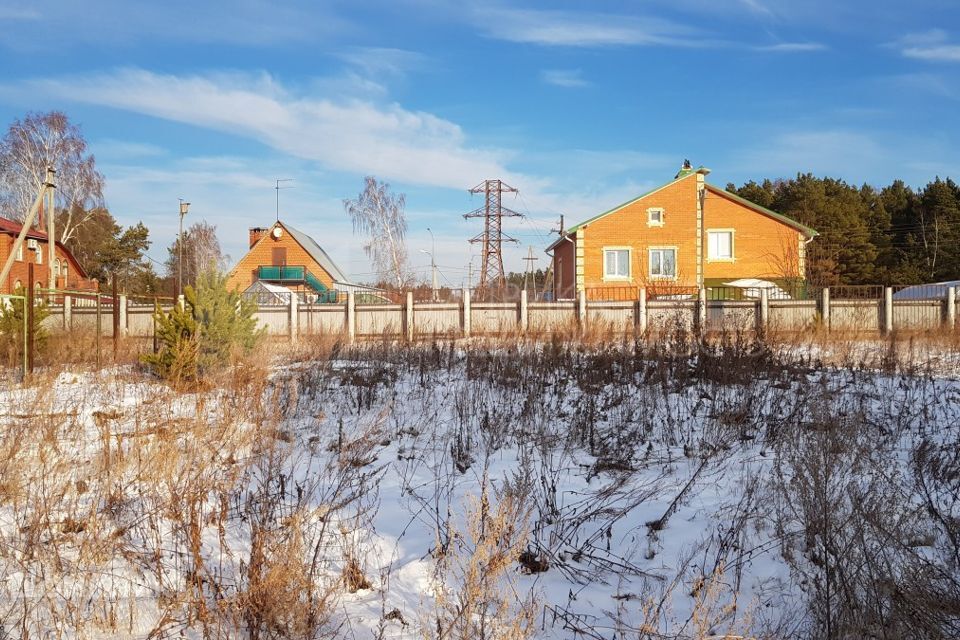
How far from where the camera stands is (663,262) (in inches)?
1137

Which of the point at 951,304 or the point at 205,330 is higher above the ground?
the point at 951,304

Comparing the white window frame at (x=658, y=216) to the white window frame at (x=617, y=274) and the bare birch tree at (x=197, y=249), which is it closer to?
the white window frame at (x=617, y=274)

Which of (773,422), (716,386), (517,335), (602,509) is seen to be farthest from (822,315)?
(602,509)

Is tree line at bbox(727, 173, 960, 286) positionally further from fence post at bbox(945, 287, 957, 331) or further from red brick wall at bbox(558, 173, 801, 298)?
fence post at bbox(945, 287, 957, 331)

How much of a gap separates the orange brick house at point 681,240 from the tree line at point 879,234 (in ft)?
42.4

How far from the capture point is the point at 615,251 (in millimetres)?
29062

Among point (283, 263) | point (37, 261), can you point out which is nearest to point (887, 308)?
point (283, 263)

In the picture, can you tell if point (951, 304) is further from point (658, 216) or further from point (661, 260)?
point (658, 216)

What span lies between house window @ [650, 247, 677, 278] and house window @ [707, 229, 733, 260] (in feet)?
5.52

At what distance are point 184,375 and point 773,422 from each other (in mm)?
7210

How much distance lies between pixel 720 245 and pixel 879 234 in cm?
2239

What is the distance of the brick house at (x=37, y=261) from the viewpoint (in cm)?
3344

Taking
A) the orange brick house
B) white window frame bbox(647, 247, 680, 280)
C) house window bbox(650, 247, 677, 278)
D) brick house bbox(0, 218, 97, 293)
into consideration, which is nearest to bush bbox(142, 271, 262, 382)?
the orange brick house

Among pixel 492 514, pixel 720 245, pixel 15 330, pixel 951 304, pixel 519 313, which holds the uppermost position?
pixel 720 245
